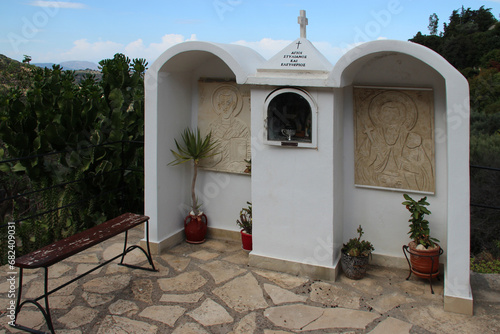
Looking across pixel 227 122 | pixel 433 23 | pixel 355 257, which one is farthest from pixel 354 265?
pixel 433 23

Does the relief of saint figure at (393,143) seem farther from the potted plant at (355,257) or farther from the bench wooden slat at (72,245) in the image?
the bench wooden slat at (72,245)

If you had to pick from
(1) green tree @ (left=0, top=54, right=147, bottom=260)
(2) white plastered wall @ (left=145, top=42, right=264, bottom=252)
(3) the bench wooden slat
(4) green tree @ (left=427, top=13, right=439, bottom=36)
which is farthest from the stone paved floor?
(4) green tree @ (left=427, top=13, right=439, bottom=36)

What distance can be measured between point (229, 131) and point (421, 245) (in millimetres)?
2893

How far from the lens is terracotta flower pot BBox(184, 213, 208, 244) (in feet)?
22.4

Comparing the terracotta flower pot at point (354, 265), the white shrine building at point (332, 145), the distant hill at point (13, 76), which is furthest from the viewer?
the distant hill at point (13, 76)

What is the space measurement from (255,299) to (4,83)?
12028 mm

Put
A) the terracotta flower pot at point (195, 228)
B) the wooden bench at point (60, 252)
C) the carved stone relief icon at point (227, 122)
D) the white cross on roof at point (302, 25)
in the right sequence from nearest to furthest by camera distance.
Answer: the wooden bench at point (60, 252), the white cross on roof at point (302, 25), the carved stone relief icon at point (227, 122), the terracotta flower pot at point (195, 228)

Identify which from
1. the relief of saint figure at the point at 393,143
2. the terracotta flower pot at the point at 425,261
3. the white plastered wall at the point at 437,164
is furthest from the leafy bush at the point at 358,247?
the relief of saint figure at the point at 393,143

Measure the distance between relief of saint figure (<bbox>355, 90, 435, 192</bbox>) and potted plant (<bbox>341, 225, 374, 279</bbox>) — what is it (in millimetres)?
735

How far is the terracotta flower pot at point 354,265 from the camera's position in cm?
559

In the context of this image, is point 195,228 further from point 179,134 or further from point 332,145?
A: point 332,145

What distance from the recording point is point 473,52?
885 inches

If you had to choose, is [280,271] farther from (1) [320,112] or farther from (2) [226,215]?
(1) [320,112]

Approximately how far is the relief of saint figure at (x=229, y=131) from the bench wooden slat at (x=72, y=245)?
1.48 meters
